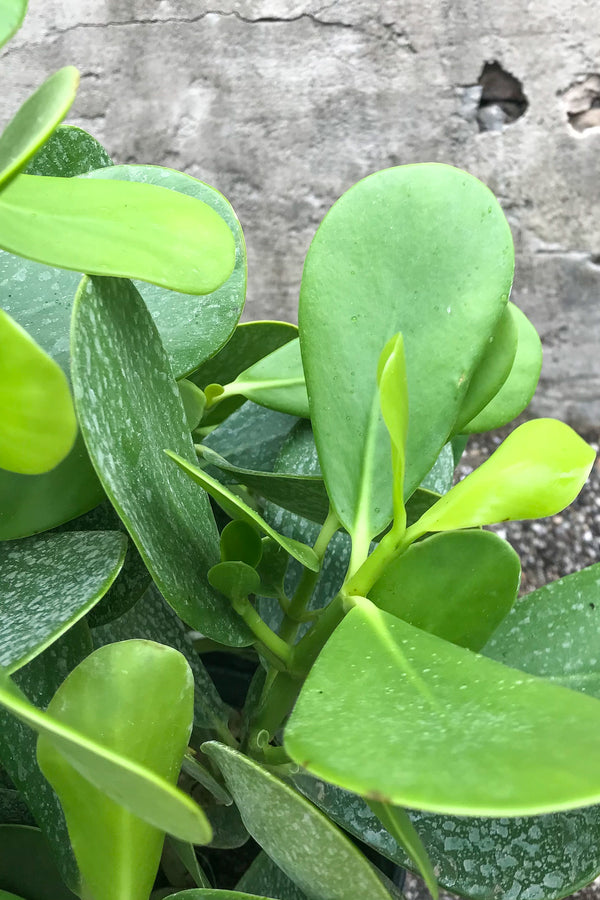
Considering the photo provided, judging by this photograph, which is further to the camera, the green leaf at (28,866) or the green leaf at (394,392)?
the green leaf at (28,866)

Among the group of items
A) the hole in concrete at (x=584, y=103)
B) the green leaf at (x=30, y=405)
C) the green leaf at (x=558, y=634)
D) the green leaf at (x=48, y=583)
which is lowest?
the hole in concrete at (x=584, y=103)

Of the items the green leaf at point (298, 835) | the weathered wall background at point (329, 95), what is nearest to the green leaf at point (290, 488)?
the green leaf at point (298, 835)

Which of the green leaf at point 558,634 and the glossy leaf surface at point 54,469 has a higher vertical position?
the glossy leaf surface at point 54,469

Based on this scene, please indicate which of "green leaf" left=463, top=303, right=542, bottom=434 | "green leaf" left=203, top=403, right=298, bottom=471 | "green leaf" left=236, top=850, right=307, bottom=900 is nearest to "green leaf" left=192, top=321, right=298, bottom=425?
"green leaf" left=203, top=403, right=298, bottom=471

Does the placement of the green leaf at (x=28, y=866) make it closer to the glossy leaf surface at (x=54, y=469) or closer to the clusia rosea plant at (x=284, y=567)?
the clusia rosea plant at (x=284, y=567)

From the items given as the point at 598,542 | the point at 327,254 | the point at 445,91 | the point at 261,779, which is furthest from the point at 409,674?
the point at 445,91

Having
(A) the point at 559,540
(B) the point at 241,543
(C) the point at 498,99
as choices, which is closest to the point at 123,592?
(B) the point at 241,543

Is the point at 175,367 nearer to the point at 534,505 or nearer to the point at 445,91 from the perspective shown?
the point at 534,505
